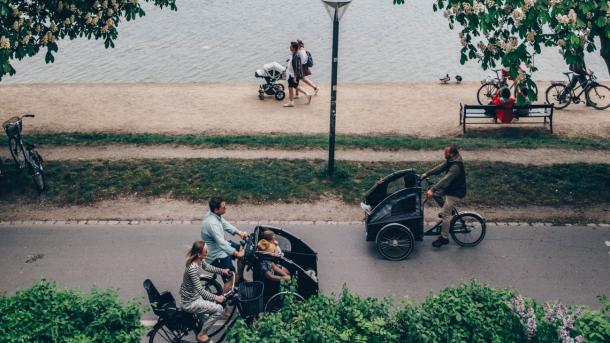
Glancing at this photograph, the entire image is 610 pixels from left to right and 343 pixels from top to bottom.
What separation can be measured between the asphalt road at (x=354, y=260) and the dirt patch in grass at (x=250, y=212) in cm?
40

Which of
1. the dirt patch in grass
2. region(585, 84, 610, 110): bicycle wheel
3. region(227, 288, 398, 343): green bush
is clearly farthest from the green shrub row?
region(585, 84, 610, 110): bicycle wheel

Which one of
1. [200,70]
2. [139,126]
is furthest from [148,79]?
[139,126]

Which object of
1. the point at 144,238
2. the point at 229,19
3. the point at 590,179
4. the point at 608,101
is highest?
the point at 229,19

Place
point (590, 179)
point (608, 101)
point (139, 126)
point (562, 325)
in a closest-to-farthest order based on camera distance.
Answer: point (562, 325)
point (590, 179)
point (139, 126)
point (608, 101)

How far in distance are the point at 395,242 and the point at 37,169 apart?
7385 mm

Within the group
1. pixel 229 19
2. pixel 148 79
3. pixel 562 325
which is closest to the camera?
pixel 562 325

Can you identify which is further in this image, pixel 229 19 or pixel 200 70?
pixel 229 19

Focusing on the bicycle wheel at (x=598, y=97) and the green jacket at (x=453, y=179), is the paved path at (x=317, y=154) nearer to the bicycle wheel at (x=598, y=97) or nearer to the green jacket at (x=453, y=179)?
the green jacket at (x=453, y=179)

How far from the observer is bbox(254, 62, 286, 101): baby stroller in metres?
19.6

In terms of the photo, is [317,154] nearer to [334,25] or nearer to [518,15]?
[334,25]

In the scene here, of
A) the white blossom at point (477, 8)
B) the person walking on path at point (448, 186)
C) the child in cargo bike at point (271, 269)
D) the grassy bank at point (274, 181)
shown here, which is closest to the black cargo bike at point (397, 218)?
the person walking on path at point (448, 186)

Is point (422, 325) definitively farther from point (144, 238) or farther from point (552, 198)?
point (552, 198)

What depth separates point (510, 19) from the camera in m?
11.2

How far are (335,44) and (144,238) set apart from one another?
5.13 metres
